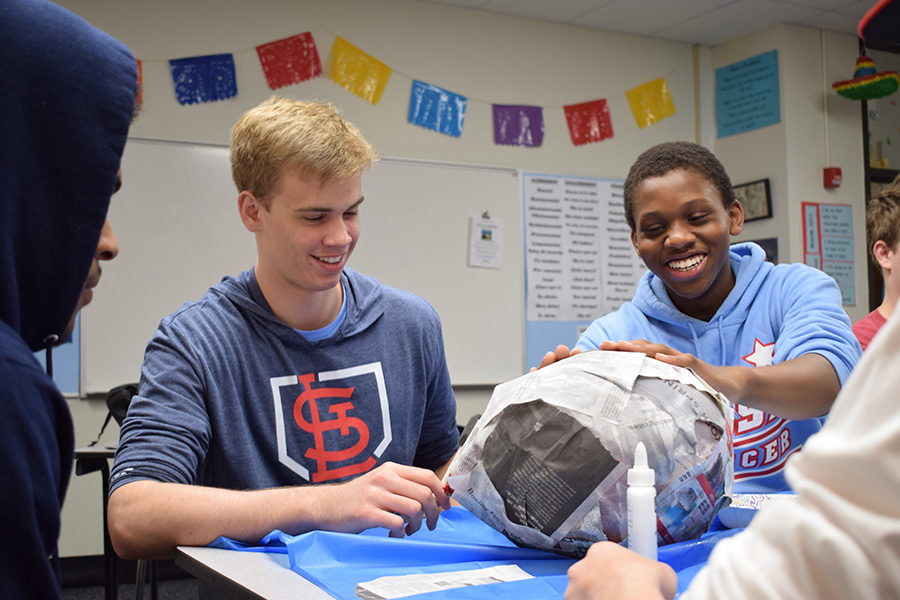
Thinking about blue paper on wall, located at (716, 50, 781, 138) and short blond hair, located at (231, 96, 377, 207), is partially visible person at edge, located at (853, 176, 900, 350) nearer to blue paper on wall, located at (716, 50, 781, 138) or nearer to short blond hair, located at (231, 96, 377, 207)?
short blond hair, located at (231, 96, 377, 207)

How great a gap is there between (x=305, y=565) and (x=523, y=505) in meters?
0.25

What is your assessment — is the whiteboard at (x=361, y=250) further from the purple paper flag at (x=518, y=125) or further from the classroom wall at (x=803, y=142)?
the classroom wall at (x=803, y=142)

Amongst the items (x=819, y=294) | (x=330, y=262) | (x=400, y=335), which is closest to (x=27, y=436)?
(x=330, y=262)

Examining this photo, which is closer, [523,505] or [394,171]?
[523,505]

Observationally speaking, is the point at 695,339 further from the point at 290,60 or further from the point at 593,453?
the point at 290,60

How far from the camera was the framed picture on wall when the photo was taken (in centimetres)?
421

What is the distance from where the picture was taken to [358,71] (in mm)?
3730

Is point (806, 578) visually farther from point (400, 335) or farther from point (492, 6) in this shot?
point (492, 6)

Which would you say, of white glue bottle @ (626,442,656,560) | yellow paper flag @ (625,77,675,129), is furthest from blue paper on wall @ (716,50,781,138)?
white glue bottle @ (626,442,656,560)

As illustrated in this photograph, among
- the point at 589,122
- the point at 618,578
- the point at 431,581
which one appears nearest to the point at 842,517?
the point at 618,578

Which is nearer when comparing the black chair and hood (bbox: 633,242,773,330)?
hood (bbox: 633,242,773,330)

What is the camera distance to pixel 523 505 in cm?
85

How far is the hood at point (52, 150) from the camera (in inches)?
26.4

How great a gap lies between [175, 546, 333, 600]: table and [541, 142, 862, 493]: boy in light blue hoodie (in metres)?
0.69
